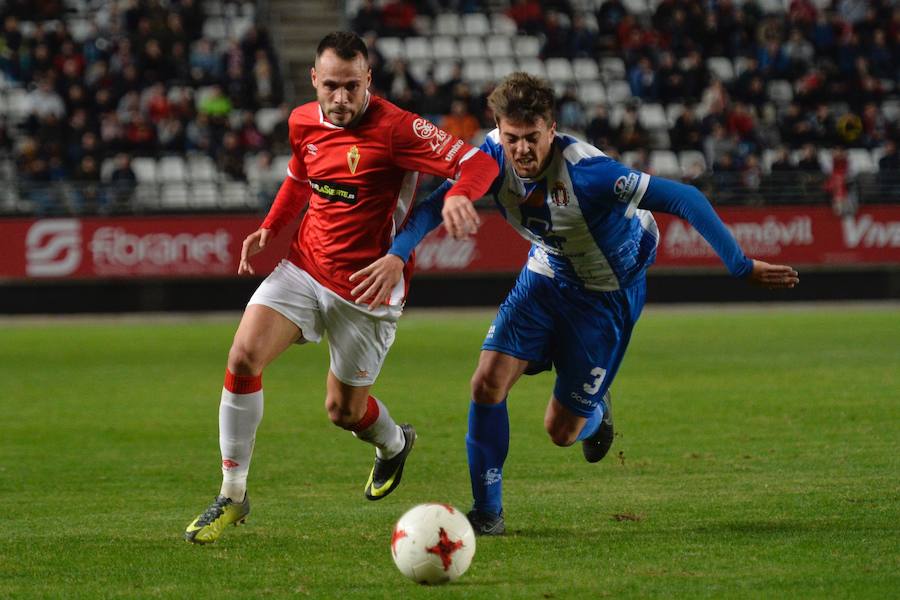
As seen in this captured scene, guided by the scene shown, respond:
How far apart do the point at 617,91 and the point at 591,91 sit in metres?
0.55

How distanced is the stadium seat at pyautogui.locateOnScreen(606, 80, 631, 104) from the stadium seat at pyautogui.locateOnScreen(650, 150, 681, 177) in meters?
2.06

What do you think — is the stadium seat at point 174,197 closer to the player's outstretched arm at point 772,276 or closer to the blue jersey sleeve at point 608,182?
the blue jersey sleeve at point 608,182

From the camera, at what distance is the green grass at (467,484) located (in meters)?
5.31

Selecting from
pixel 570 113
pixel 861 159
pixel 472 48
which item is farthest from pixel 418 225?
pixel 472 48

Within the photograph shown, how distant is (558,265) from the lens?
22.4 feet

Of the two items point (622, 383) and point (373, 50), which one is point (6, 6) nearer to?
point (373, 50)

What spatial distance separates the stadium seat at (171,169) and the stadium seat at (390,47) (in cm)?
526

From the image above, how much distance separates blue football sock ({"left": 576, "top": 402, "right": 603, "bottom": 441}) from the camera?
24.1 ft

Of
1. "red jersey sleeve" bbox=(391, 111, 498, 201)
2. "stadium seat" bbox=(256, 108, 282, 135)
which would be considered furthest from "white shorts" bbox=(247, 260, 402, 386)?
"stadium seat" bbox=(256, 108, 282, 135)

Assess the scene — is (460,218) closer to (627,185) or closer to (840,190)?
(627,185)

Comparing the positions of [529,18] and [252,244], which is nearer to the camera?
[252,244]

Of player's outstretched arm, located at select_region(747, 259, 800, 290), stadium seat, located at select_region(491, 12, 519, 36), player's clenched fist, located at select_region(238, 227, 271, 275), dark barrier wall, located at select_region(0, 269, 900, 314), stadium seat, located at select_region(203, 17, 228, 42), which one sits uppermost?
player's outstretched arm, located at select_region(747, 259, 800, 290)

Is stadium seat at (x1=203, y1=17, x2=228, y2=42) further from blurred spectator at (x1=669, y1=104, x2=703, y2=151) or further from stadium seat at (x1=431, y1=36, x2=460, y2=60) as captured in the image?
blurred spectator at (x1=669, y1=104, x2=703, y2=151)

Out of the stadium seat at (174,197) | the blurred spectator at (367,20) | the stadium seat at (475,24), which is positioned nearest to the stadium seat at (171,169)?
the stadium seat at (174,197)
